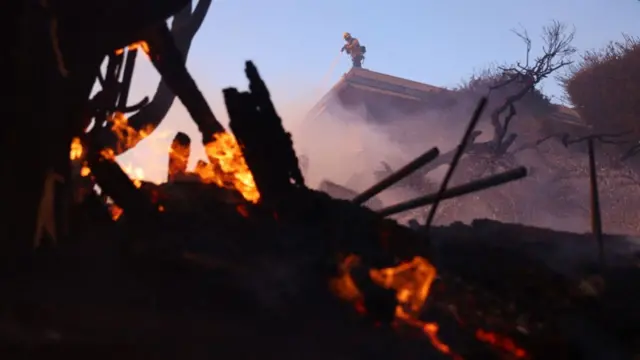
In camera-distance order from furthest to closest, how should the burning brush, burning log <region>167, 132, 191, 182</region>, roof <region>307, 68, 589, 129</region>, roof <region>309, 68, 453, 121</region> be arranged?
1. roof <region>309, 68, 453, 121</region>
2. roof <region>307, 68, 589, 129</region>
3. burning log <region>167, 132, 191, 182</region>
4. the burning brush

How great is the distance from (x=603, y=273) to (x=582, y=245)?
1.43 meters

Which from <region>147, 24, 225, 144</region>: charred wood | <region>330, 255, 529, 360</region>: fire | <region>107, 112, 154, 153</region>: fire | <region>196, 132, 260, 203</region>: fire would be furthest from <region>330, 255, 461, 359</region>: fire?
<region>107, 112, 154, 153</region>: fire

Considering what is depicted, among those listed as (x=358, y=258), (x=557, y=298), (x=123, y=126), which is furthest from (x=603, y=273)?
(x=123, y=126)

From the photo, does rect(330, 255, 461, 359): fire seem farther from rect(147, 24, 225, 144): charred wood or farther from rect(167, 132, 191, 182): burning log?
rect(167, 132, 191, 182): burning log

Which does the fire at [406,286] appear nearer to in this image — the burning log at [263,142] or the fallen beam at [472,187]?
the fallen beam at [472,187]

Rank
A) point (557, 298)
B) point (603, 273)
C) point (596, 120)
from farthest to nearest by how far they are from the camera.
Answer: point (596, 120) → point (603, 273) → point (557, 298)

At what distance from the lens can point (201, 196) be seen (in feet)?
18.1

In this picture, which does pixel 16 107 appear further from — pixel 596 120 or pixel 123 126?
pixel 596 120

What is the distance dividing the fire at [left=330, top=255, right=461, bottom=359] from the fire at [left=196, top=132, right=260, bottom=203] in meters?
1.68

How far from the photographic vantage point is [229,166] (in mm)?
6051

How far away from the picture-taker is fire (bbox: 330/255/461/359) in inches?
172

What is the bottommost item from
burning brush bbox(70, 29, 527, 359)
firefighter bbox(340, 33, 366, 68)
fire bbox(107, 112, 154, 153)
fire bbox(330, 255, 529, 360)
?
fire bbox(330, 255, 529, 360)

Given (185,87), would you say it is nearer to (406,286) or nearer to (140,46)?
(140,46)

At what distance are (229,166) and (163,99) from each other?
1.29 meters
